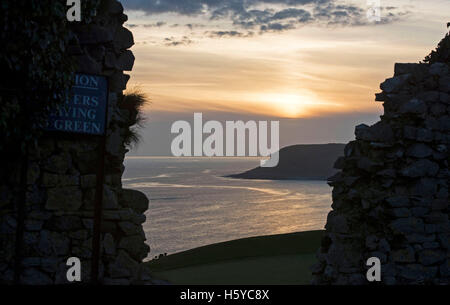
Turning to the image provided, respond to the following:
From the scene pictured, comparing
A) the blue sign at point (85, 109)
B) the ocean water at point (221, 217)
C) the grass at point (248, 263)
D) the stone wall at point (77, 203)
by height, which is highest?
the blue sign at point (85, 109)

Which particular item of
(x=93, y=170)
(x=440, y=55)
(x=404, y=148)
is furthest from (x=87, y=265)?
(x=440, y=55)

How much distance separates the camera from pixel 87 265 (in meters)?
9.25

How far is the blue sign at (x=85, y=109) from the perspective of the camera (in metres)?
9.14

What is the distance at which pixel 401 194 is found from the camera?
10516 mm

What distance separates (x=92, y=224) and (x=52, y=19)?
3.33 meters

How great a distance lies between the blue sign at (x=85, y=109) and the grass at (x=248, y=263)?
4.69 metres

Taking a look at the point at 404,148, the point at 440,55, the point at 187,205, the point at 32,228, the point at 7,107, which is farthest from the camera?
the point at 187,205

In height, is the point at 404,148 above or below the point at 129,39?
below

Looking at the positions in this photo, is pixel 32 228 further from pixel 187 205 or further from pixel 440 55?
pixel 187 205
